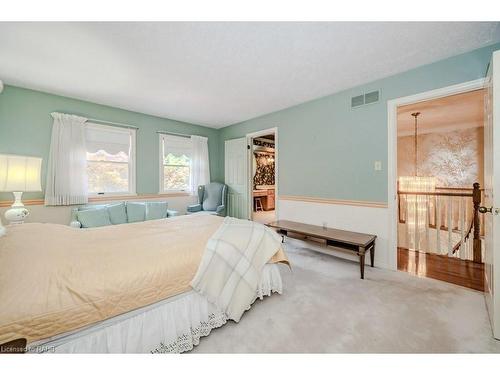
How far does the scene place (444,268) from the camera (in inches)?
105

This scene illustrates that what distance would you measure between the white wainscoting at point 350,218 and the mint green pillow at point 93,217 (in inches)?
118

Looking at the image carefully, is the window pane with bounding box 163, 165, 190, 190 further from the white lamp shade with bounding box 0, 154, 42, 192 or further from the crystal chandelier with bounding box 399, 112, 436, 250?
the crystal chandelier with bounding box 399, 112, 436, 250

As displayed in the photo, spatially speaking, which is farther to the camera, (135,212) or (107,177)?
(107,177)

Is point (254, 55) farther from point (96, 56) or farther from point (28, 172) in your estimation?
point (28, 172)

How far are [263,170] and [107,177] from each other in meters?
4.81

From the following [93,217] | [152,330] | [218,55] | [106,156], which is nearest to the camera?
[152,330]

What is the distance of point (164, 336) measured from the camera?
136 centimetres

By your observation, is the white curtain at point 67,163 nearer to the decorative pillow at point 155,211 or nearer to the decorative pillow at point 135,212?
the decorative pillow at point 135,212

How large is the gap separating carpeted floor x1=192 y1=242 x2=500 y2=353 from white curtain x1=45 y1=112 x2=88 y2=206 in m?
3.34

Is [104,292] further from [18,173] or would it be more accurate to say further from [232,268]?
[18,173]

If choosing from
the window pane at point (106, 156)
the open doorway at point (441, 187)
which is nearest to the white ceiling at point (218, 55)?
the open doorway at point (441, 187)

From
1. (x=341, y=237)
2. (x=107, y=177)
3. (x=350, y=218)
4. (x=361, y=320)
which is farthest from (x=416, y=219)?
(x=107, y=177)
